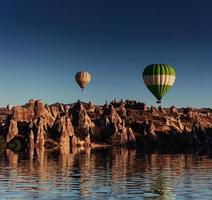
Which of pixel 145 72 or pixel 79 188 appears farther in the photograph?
pixel 145 72

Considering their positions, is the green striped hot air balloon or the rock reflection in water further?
the green striped hot air balloon

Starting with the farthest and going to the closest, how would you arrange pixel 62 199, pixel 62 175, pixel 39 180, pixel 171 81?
pixel 171 81, pixel 62 175, pixel 39 180, pixel 62 199

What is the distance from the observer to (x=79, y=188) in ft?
200

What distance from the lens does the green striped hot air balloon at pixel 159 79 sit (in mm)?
171875

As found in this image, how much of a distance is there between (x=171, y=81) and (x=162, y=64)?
5818 millimetres

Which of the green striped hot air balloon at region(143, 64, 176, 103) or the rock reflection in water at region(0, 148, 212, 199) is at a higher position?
the green striped hot air balloon at region(143, 64, 176, 103)

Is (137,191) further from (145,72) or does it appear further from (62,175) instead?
(145,72)

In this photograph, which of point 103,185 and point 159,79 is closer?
point 103,185

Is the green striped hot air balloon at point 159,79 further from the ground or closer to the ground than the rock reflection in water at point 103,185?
further from the ground

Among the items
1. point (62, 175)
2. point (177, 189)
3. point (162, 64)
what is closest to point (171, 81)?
point (162, 64)

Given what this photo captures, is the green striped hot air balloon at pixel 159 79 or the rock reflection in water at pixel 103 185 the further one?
the green striped hot air balloon at pixel 159 79

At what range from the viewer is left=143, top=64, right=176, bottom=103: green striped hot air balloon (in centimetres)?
17188

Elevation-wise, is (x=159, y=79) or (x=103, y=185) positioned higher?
(x=159, y=79)

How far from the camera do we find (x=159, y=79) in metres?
172
